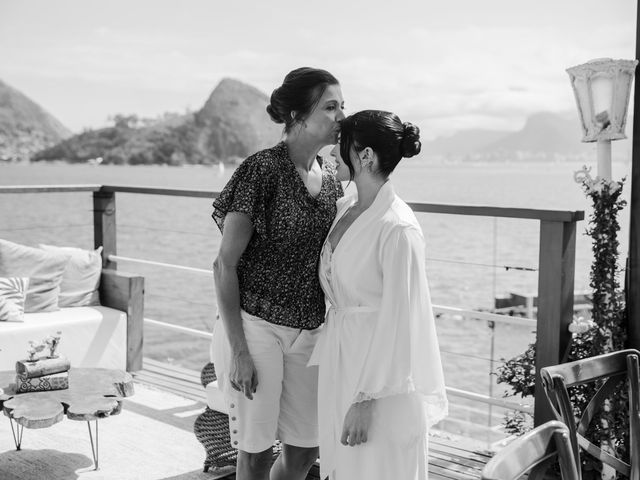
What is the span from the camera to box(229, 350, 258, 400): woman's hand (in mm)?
2004

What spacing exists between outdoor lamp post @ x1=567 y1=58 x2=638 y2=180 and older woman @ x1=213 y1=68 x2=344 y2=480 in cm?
129

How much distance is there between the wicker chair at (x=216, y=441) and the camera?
3.12 m

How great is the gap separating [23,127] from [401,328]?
50.6 metres

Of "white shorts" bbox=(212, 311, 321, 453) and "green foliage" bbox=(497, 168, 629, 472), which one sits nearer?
"white shorts" bbox=(212, 311, 321, 453)

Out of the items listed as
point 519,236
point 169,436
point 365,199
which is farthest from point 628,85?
point 519,236

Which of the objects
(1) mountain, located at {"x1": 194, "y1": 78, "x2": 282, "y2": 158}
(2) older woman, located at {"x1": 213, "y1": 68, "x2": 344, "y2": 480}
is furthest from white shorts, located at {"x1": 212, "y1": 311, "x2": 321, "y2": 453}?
(1) mountain, located at {"x1": 194, "y1": 78, "x2": 282, "y2": 158}

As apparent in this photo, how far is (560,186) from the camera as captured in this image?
56.7 meters

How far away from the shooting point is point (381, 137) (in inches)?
72.3

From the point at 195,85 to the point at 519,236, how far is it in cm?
2530

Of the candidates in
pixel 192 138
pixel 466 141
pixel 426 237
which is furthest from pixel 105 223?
pixel 466 141

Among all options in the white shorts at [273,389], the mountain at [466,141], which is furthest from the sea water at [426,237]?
the white shorts at [273,389]

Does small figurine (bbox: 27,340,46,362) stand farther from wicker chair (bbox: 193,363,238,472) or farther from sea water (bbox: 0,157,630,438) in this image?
sea water (bbox: 0,157,630,438)

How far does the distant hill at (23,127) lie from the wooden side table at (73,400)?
146ft

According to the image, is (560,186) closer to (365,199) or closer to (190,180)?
(190,180)
